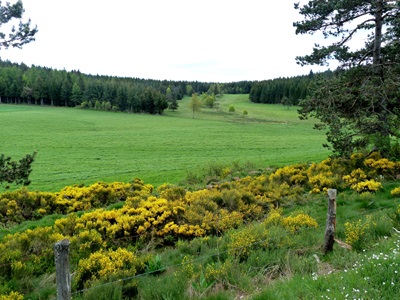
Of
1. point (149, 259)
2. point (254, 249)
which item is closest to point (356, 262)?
point (254, 249)

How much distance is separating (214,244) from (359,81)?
11.3m

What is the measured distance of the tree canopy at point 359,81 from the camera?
1280 centimetres

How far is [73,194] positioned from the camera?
40.3 ft

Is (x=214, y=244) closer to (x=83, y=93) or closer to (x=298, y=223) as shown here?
(x=298, y=223)

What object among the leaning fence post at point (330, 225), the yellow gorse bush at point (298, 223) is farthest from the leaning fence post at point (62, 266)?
the yellow gorse bush at point (298, 223)

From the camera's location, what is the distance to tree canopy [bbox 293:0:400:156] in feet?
42.0

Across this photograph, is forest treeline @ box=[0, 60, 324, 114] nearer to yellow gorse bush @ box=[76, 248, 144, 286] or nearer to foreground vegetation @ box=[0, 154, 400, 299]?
foreground vegetation @ box=[0, 154, 400, 299]

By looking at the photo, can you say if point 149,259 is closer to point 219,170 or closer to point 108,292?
point 108,292

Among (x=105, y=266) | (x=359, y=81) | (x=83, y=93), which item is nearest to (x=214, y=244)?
(x=105, y=266)

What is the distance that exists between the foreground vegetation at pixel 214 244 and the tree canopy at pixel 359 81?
201 cm

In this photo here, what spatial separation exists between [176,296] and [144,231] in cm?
348

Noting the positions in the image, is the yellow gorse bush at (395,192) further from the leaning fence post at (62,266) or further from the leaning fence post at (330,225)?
the leaning fence post at (62,266)

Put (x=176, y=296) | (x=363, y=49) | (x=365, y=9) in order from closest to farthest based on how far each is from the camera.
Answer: (x=176, y=296) < (x=365, y=9) < (x=363, y=49)

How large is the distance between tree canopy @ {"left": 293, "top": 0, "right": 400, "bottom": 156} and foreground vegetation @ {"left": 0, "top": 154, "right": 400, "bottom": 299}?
2007 millimetres
